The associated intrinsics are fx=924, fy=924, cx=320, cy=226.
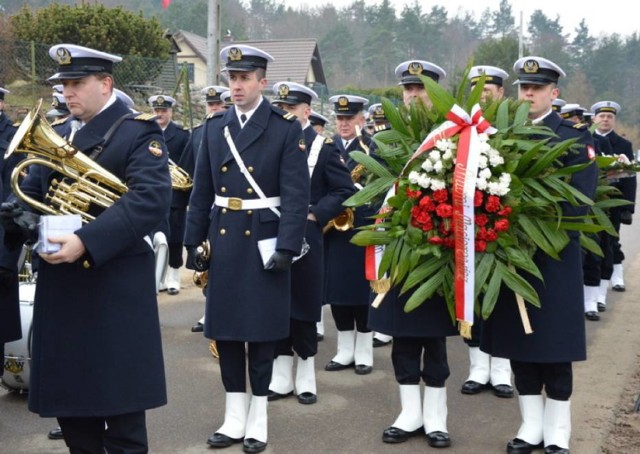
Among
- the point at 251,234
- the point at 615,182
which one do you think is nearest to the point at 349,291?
the point at 251,234

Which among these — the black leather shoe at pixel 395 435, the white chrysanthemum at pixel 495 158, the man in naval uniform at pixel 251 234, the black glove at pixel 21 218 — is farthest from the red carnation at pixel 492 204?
the black glove at pixel 21 218

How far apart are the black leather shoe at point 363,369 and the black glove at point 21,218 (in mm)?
3831

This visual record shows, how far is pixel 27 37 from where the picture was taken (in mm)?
18609

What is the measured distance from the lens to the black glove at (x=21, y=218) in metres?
3.92

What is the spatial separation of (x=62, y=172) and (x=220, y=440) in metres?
2.17

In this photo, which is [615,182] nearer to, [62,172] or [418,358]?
[418,358]

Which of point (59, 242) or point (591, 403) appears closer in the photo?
point (59, 242)

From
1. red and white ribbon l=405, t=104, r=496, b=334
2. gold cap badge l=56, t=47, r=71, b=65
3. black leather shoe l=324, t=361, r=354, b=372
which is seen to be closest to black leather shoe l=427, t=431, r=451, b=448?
red and white ribbon l=405, t=104, r=496, b=334

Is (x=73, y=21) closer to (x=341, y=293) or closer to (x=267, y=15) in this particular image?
(x=341, y=293)

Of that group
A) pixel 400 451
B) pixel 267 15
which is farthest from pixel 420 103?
pixel 267 15

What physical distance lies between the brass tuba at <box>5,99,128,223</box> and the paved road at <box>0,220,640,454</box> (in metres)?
0.78

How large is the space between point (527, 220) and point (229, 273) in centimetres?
174

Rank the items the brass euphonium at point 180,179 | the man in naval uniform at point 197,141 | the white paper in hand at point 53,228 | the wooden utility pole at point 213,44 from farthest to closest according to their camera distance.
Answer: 1. the wooden utility pole at point 213,44
2. the brass euphonium at point 180,179
3. the man in naval uniform at point 197,141
4. the white paper in hand at point 53,228

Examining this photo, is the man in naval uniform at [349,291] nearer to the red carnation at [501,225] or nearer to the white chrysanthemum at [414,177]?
the white chrysanthemum at [414,177]
